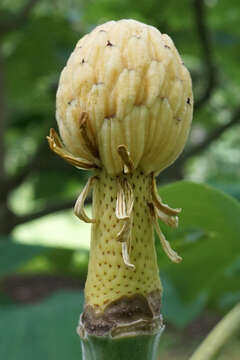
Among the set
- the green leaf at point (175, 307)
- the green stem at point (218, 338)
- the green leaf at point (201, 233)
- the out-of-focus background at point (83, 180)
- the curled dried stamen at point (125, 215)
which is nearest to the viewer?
the curled dried stamen at point (125, 215)

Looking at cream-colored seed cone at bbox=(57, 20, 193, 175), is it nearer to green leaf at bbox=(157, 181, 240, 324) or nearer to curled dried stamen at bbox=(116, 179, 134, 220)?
curled dried stamen at bbox=(116, 179, 134, 220)

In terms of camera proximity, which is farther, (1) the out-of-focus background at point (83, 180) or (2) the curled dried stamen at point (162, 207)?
(1) the out-of-focus background at point (83, 180)

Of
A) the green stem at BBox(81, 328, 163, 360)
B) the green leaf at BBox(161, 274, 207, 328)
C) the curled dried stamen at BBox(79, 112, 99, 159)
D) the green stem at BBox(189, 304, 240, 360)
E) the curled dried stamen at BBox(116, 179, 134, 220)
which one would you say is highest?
the curled dried stamen at BBox(79, 112, 99, 159)

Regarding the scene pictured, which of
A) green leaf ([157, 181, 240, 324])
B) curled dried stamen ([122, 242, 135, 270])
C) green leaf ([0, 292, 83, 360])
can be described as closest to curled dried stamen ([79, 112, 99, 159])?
curled dried stamen ([122, 242, 135, 270])

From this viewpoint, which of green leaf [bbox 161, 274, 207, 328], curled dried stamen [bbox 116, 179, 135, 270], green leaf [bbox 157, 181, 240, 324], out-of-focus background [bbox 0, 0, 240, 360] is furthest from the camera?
green leaf [bbox 161, 274, 207, 328]

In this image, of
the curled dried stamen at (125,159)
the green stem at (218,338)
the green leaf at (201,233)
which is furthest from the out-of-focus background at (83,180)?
the curled dried stamen at (125,159)

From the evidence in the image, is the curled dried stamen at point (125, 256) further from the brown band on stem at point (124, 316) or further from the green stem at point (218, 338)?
the green stem at point (218, 338)
